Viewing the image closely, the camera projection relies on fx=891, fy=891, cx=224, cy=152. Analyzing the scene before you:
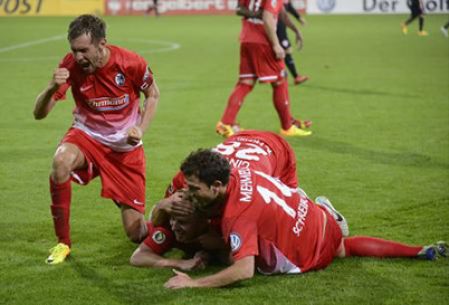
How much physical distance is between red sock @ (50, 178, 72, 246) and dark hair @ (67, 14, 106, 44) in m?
1.02

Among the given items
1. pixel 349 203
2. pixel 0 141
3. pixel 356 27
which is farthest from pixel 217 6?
pixel 349 203

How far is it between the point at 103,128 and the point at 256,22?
16.8 feet

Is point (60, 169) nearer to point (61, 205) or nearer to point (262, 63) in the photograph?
point (61, 205)

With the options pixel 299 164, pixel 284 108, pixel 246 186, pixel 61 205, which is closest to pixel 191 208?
pixel 246 186

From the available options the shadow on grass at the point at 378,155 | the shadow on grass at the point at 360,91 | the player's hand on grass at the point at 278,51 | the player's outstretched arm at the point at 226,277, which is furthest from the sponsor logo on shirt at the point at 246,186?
the shadow on grass at the point at 360,91

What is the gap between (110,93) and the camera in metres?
6.36

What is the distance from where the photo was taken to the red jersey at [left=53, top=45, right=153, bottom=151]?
6277 millimetres

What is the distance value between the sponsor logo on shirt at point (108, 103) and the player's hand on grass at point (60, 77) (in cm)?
47

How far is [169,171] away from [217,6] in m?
31.0

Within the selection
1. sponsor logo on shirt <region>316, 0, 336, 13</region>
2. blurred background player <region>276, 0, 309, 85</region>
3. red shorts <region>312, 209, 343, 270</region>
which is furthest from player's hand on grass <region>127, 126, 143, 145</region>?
sponsor logo on shirt <region>316, 0, 336, 13</region>

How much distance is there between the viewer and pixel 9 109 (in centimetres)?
1338

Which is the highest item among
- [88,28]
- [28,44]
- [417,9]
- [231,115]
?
[88,28]

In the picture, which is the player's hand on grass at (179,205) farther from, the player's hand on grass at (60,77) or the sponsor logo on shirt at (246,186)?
the player's hand on grass at (60,77)

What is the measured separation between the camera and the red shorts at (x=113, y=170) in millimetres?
6355
